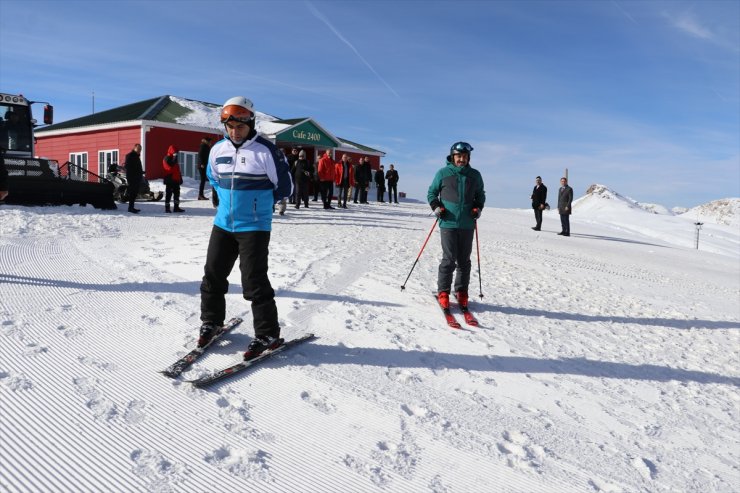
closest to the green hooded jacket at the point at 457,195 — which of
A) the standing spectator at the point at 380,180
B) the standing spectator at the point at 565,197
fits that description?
the standing spectator at the point at 565,197

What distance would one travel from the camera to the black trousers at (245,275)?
369 cm

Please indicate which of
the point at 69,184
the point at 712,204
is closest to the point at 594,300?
the point at 69,184

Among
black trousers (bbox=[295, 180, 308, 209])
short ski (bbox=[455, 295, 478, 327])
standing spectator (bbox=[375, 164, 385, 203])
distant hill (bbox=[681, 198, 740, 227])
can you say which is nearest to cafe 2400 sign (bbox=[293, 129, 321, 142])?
standing spectator (bbox=[375, 164, 385, 203])

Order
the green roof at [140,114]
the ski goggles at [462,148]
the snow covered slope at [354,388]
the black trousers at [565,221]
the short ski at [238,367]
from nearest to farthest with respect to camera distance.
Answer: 1. the snow covered slope at [354,388]
2. the short ski at [238,367]
3. the ski goggles at [462,148]
4. the black trousers at [565,221]
5. the green roof at [140,114]

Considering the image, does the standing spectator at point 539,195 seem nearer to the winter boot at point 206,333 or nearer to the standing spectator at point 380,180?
the standing spectator at point 380,180

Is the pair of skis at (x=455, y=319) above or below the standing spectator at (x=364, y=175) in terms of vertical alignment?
below

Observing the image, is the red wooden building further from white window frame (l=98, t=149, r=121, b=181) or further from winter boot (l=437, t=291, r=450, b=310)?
winter boot (l=437, t=291, r=450, b=310)

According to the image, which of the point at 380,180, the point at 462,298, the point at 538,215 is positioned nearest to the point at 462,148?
the point at 462,298

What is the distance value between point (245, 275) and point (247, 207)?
0.52 meters

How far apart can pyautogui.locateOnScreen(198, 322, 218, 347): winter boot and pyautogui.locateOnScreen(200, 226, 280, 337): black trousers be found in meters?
0.04

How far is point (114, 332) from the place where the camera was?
398 cm

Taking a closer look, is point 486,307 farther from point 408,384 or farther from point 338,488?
point 338,488

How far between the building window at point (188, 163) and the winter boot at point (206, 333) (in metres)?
25.0

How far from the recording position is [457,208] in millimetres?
5531
